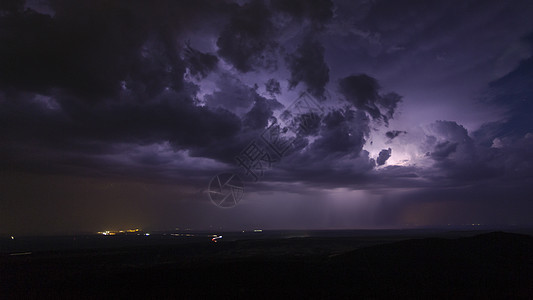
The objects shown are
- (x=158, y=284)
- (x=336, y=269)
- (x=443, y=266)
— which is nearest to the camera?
(x=158, y=284)

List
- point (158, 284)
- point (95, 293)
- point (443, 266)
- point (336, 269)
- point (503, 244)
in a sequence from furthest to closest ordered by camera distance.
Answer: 1. point (503, 244)
2. point (336, 269)
3. point (443, 266)
4. point (158, 284)
5. point (95, 293)

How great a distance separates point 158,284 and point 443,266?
1614 inches

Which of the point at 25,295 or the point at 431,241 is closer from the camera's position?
the point at 25,295

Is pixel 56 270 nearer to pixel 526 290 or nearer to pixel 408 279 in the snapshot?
pixel 408 279

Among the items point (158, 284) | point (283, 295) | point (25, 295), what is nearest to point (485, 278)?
point (283, 295)

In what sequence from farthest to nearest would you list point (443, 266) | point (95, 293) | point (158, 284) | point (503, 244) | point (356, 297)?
1. point (503, 244)
2. point (443, 266)
3. point (158, 284)
4. point (95, 293)
5. point (356, 297)

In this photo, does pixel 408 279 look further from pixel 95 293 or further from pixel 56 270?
pixel 56 270

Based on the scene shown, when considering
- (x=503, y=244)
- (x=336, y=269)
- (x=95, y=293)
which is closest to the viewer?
(x=95, y=293)

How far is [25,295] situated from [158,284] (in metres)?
16.1

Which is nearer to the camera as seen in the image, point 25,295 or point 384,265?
point 25,295

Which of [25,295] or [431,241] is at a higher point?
[431,241]

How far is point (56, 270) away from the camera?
176ft

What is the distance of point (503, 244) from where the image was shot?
4825 centimetres

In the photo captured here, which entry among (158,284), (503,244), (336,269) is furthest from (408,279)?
(158,284)
